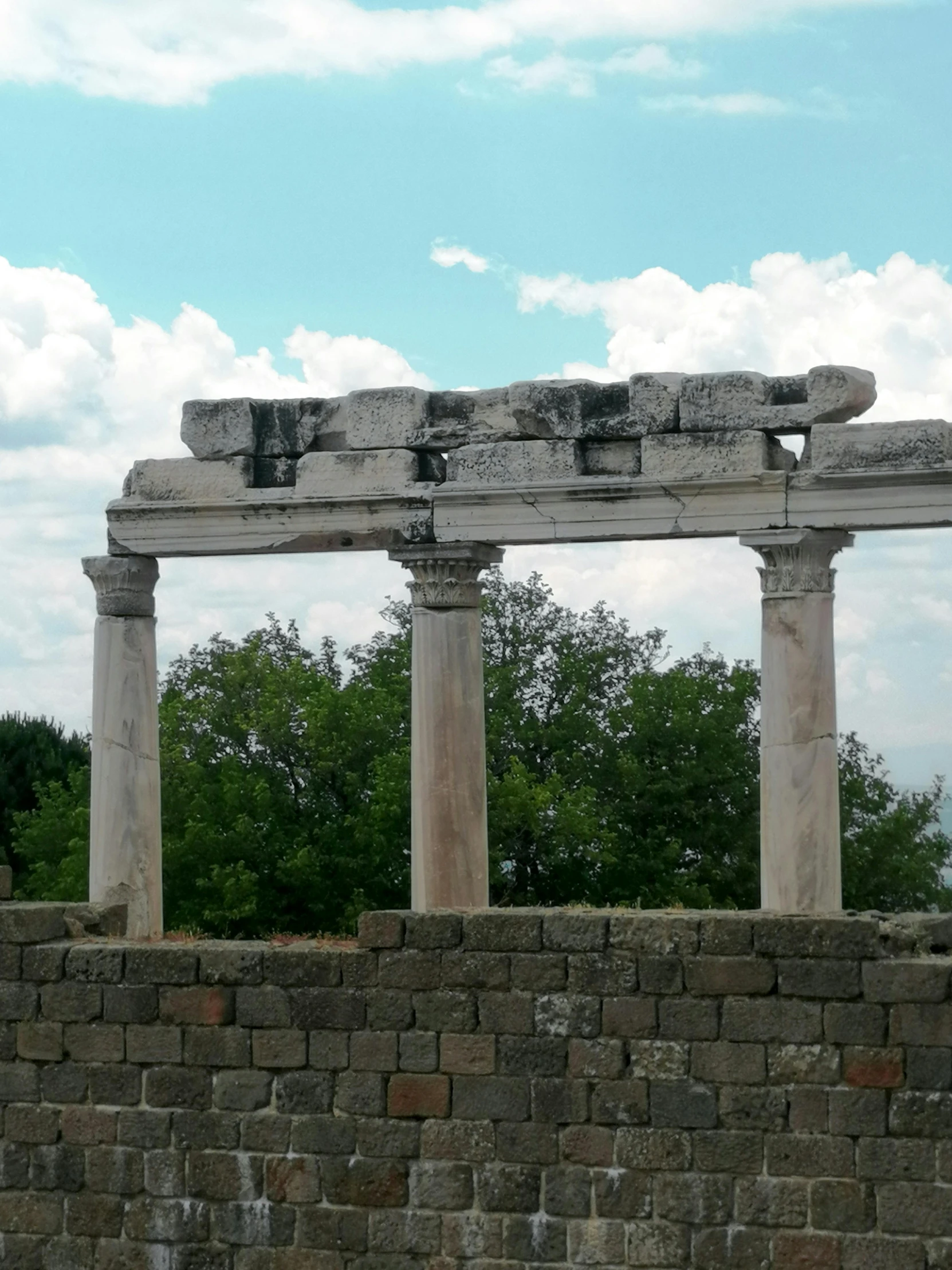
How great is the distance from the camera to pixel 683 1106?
48.4 feet

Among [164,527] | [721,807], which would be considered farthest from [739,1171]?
[721,807]

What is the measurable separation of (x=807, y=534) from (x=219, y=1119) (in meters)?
10.3

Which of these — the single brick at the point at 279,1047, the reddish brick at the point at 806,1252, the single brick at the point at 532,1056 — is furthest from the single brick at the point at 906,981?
the single brick at the point at 279,1047

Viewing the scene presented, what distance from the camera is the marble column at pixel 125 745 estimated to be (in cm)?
2497

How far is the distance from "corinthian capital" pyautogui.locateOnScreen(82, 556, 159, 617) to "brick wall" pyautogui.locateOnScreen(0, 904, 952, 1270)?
364 inches

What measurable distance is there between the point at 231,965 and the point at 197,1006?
43 centimetres

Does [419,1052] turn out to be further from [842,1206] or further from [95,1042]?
[842,1206]

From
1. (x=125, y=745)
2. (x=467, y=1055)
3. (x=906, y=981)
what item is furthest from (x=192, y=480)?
(x=906, y=981)

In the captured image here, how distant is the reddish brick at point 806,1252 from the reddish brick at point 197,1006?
439cm

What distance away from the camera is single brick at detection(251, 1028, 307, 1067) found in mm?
15477

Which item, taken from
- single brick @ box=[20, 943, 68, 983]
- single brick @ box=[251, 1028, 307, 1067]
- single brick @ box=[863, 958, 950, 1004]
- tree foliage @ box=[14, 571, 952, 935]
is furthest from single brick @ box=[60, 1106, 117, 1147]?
tree foliage @ box=[14, 571, 952, 935]

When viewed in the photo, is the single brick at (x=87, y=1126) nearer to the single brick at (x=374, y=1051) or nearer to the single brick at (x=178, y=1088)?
the single brick at (x=178, y=1088)

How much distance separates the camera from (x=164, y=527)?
25.1 metres

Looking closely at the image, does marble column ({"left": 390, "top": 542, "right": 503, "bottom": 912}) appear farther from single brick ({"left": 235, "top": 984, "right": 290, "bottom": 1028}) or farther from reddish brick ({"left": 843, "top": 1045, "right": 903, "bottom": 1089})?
reddish brick ({"left": 843, "top": 1045, "right": 903, "bottom": 1089})
